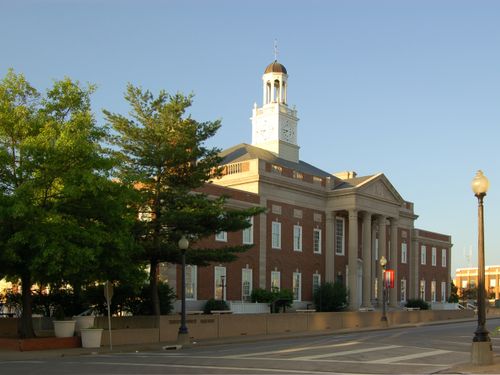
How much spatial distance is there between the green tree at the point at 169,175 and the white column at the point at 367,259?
91.3 ft

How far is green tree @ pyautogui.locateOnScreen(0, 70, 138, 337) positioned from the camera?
26.7 m

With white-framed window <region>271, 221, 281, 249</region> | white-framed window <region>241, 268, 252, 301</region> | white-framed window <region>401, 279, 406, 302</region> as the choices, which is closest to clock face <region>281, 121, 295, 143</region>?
white-framed window <region>271, 221, 281, 249</region>

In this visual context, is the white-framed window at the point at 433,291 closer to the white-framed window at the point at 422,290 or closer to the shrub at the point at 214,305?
the white-framed window at the point at 422,290

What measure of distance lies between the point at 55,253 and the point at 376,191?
4114 cm

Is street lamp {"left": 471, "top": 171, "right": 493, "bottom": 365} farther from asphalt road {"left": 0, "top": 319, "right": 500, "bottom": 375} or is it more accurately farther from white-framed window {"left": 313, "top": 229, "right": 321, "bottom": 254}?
white-framed window {"left": 313, "top": 229, "right": 321, "bottom": 254}

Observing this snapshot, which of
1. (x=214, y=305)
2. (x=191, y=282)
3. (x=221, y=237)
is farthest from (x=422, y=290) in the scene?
(x=191, y=282)

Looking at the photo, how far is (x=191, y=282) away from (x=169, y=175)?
15006mm

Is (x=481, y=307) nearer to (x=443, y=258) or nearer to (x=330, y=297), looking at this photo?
(x=330, y=297)

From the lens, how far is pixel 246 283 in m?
53.8

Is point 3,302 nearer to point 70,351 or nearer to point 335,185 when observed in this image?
point 70,351

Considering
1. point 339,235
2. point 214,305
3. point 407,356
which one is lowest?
point 407,356

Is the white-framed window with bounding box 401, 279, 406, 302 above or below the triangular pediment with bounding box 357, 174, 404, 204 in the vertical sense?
below

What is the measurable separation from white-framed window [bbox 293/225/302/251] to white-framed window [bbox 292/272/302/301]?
211 cm

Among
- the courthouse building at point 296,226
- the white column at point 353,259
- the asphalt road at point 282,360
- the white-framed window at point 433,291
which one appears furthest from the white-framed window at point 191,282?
the white-framed window at point 433,291
